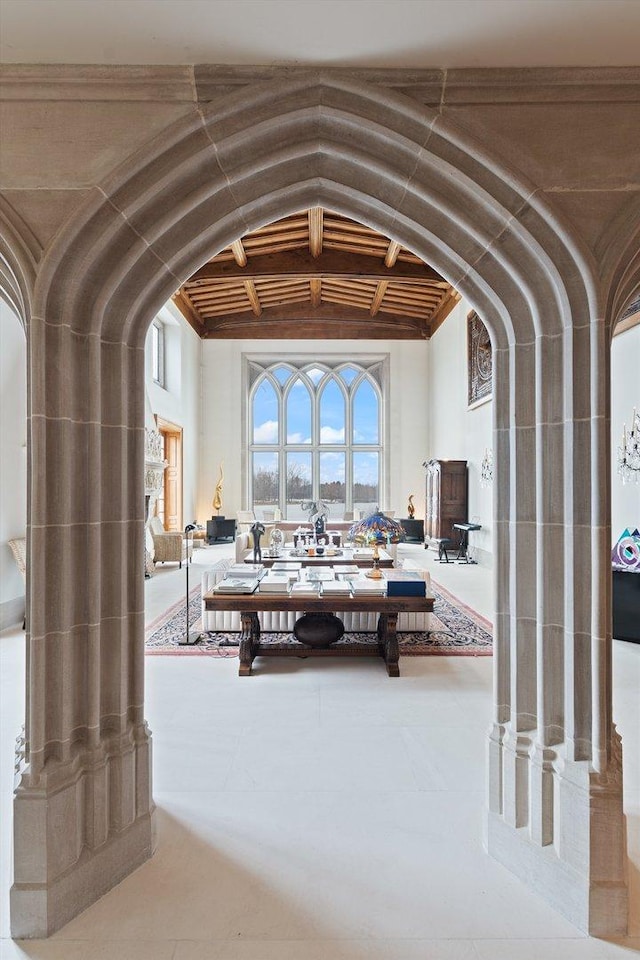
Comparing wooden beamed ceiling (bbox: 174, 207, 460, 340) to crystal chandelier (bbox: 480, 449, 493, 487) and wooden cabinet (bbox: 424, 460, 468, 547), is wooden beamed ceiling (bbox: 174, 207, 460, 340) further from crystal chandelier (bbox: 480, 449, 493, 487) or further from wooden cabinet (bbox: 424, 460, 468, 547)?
wooden cabinet (bbox: 424, 460, 468, 547)

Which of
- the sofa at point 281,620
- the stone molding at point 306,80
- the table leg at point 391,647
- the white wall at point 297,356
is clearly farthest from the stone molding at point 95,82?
the white wall at point 297,356

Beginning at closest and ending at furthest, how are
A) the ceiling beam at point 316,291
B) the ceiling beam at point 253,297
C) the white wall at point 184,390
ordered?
the white wall at point 184,390 → the ceiling beam at point 253,297 → the ceiling beam at point 316,291

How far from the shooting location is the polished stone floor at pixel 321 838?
156cm

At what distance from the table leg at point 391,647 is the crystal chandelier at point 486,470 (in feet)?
19.0

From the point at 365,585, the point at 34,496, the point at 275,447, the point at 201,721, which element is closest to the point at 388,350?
the point at 275,447

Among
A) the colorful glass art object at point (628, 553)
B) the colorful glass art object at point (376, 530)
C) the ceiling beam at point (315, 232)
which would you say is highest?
the ceiling beam at point (315, 232)

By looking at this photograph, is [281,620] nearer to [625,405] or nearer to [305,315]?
[625,405]

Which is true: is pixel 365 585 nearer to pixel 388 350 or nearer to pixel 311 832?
pixel 311 832

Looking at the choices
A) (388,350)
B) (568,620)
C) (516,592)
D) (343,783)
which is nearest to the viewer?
(568,620)

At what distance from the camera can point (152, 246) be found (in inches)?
71.8

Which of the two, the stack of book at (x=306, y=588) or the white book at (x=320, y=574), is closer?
the stack of book at (x=306, y=588)

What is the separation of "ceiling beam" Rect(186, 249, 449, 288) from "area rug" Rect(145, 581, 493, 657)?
22.5 ft

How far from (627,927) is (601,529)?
47.9 inches

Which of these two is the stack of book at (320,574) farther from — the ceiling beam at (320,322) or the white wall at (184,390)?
the ceiling beam at (320,322)
